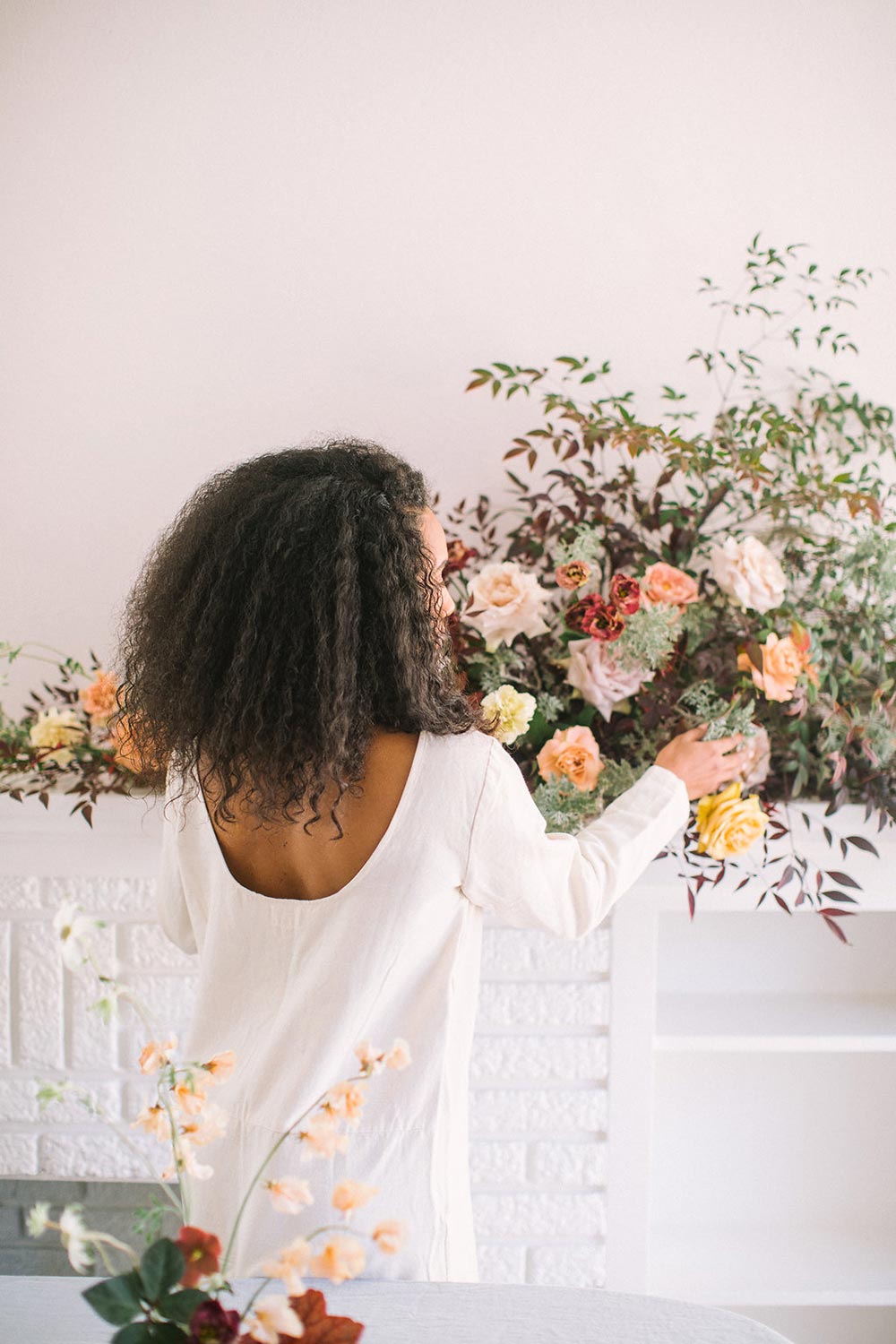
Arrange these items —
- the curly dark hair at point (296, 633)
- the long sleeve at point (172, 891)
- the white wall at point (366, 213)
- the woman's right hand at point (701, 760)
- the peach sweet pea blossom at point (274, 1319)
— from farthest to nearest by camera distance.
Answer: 1. the white wall at point (366, 213)
2. the woman's right hand at point (701, 760)
3. the long sleeve at point (172, 891)
4. the curly dark hair at point (296, 633)
5. the peach sweet pea blossom at point (274, 1319)

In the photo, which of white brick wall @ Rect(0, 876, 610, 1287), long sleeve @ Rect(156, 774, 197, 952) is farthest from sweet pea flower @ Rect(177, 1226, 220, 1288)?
white brick wall @ Rect(0, 876, 610, 1287)

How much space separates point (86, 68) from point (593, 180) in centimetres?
97

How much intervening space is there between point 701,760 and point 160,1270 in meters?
0.94

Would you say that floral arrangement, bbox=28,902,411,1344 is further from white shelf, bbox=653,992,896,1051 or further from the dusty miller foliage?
white shelf, bbox=653,992,896,1051

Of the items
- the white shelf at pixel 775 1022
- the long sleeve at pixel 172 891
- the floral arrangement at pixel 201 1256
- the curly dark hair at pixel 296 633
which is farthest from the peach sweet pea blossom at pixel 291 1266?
the white shelf at pixel 775 1022

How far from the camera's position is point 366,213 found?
1.78 metres

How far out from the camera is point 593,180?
1.79 meters

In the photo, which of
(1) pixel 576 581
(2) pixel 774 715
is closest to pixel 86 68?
(1) pixel 576 581

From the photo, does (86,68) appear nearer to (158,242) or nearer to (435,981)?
(158,242)

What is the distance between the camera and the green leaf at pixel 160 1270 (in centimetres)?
55

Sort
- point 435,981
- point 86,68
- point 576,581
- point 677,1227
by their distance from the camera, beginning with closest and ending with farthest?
point 435,981 < point 576,581 < point 86,68 < point 677,1227

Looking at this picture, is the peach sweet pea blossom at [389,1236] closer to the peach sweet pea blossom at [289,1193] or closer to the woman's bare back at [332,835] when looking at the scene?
the peach sweet pea blossom at [289,1193]

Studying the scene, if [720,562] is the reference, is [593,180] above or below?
above

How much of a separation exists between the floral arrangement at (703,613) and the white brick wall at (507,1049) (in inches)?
9.8
